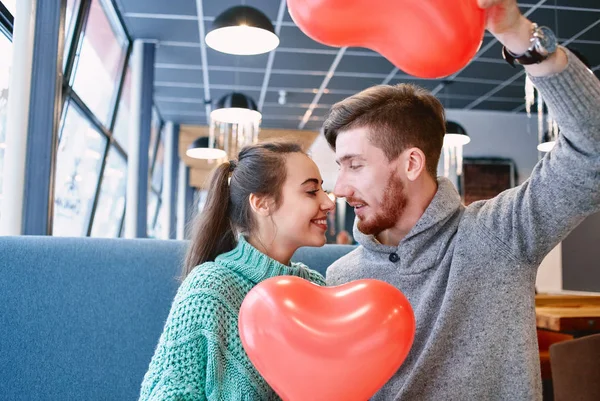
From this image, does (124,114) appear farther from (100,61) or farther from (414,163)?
(414,163)

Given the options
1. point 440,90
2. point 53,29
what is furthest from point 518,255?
point 440,90

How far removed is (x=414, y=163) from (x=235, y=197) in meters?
0.53

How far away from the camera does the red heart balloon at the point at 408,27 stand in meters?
0.93

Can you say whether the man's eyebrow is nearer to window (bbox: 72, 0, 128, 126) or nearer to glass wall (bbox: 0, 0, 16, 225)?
glass wall (bbox: 0, 0, 16, 225)

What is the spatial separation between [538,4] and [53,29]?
12.9 ft

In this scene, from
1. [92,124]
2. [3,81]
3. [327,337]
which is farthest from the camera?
[92,124]

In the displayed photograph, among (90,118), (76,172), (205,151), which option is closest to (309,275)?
(76,172)

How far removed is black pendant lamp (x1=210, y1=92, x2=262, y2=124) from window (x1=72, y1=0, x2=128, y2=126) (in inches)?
41.1

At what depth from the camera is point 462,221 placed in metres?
1.41

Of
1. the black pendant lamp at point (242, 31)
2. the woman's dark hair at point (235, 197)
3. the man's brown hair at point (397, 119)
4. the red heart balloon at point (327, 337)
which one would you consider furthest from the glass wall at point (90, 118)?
the red heart balloon at point (327, 337)

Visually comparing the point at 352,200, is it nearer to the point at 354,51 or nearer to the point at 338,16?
the point at 338,16

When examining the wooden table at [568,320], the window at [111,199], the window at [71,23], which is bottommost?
the wooden table at [568,320]

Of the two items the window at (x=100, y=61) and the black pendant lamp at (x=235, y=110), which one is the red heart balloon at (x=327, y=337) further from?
the black pendant lamp at (x=235, y=110)

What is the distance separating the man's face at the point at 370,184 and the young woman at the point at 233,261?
0.10m
